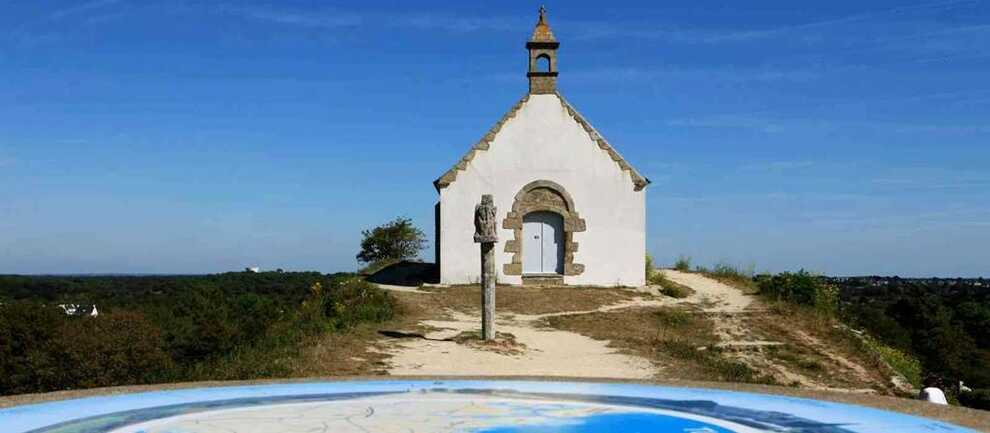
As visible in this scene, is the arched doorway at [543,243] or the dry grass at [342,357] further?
the arched doorway at [543,243]

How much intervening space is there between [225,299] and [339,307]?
2221 centimetres

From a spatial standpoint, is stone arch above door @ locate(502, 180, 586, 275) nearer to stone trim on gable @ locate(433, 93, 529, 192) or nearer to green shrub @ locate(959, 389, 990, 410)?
stone trim on gable @ locate(433, 93, 529, 192)

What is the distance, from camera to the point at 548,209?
25406mm

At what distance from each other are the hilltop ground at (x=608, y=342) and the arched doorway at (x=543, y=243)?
46.9 inches

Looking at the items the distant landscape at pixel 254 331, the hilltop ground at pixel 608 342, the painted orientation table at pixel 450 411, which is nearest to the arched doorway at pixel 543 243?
the hilltop ground at pixel 608 342

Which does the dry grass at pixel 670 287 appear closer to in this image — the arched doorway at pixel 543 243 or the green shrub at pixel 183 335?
the arched doorway at pixel 543 243

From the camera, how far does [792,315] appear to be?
70.0 ft

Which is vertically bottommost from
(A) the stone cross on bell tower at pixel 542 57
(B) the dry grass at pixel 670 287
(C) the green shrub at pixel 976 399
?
(C) the green shrub at pixel 976 399

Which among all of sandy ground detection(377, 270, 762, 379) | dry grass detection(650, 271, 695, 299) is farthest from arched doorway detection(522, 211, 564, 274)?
sandy ground detection(377, 270, 762, 379)

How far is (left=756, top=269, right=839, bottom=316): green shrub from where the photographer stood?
22.8 meters

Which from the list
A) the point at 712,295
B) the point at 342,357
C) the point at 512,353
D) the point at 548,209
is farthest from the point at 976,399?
the point at 342,357

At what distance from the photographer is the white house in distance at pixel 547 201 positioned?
Result: 82.6 ft

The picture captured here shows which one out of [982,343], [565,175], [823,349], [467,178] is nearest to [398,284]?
[467,178]

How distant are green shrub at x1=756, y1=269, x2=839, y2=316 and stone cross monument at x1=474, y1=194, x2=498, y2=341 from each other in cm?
851
